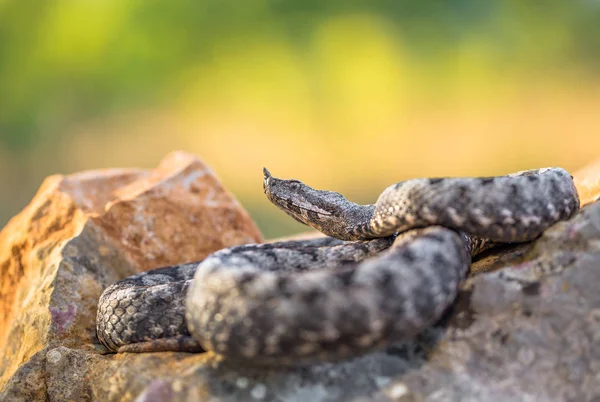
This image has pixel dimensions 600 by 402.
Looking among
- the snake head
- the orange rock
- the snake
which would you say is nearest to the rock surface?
the snake

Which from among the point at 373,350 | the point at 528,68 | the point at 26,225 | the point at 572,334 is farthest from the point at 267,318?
the point at 528,68

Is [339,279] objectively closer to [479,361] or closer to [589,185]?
[479,361]

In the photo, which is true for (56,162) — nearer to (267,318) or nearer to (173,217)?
(173,217)

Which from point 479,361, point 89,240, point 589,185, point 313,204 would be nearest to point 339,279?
point 479,361

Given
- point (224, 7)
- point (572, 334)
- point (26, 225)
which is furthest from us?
point (224, 7)

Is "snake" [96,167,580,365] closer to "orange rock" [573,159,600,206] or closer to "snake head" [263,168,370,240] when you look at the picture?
"snake head" [263,168,370,240]

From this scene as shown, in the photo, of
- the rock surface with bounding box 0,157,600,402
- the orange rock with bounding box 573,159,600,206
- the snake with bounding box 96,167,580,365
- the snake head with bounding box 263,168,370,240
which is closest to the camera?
the snake with bounding box 96,167,580,365

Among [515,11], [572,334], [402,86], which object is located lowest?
[572,334]
